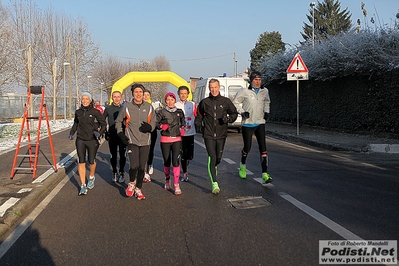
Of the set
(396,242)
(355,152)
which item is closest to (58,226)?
(396,242)

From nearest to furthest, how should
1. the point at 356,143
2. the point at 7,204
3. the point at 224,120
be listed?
the point at 7,204 → the point at 224,120 → the point at 356,143

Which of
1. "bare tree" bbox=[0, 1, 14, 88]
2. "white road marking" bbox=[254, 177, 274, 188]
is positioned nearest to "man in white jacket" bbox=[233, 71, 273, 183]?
"white road marking" bbox=[254, 177, 274, 188]

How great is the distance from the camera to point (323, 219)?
5.35 metres

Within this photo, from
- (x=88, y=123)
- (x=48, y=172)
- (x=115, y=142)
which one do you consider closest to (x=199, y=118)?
(x=88, y=123)

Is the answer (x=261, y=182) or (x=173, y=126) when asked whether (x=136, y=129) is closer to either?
(x=173, y=126)

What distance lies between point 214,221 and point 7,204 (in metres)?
3.14

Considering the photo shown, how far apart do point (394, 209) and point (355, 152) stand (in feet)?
A: 22.0

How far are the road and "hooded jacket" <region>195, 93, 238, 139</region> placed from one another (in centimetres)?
103

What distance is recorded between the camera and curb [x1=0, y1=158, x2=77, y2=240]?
5.46 metres

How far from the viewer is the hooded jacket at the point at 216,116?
23.2ft

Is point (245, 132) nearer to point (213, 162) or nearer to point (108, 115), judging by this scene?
point (213, 162)

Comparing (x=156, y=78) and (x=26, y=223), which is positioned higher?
(x=156, y=78)

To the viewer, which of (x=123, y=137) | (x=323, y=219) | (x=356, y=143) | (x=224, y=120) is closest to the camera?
(x=323, y=219)

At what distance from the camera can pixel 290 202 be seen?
6305mm
